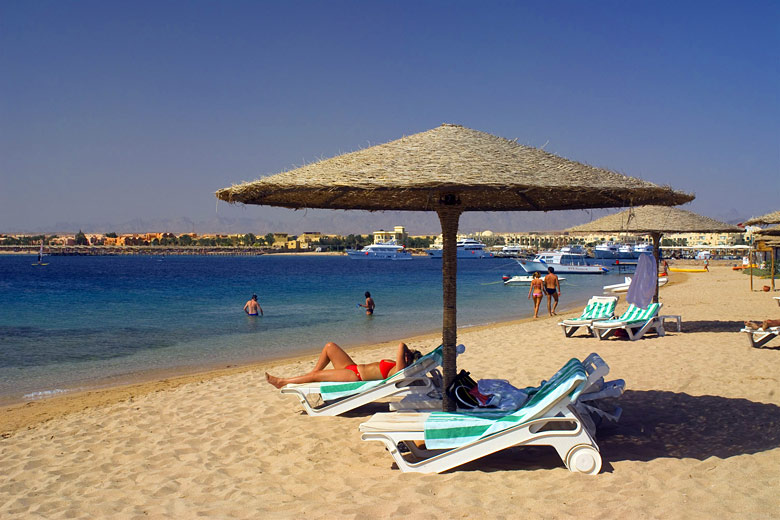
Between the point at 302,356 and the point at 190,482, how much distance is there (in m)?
7.93

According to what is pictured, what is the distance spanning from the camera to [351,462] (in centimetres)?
468

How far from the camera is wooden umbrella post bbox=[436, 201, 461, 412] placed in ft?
16.1

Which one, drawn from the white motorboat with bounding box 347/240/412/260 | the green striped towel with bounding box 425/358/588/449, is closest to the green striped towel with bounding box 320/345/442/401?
the green striped towel with bounding box 425/358/588/449

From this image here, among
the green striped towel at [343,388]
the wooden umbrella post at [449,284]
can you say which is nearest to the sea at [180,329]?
the green striped towel at [343,388]

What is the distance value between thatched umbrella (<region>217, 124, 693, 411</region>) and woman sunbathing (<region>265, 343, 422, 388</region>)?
82 cm

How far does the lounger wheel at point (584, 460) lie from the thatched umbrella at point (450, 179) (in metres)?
1.09

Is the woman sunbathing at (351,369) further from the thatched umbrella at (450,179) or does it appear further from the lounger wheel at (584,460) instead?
the lounger wheel at (584,460)

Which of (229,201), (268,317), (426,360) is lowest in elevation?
(268,317)

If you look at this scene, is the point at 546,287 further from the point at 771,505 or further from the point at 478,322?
the point at 771,505

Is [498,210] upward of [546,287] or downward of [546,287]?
upward

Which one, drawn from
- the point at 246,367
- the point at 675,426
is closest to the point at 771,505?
the point at 675,426

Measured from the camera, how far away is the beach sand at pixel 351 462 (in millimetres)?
3725

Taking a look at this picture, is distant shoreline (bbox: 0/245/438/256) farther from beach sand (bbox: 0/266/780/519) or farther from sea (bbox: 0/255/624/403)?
beach sand (bbox: 0/266/780/519)

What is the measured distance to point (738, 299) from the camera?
18.9 meters
